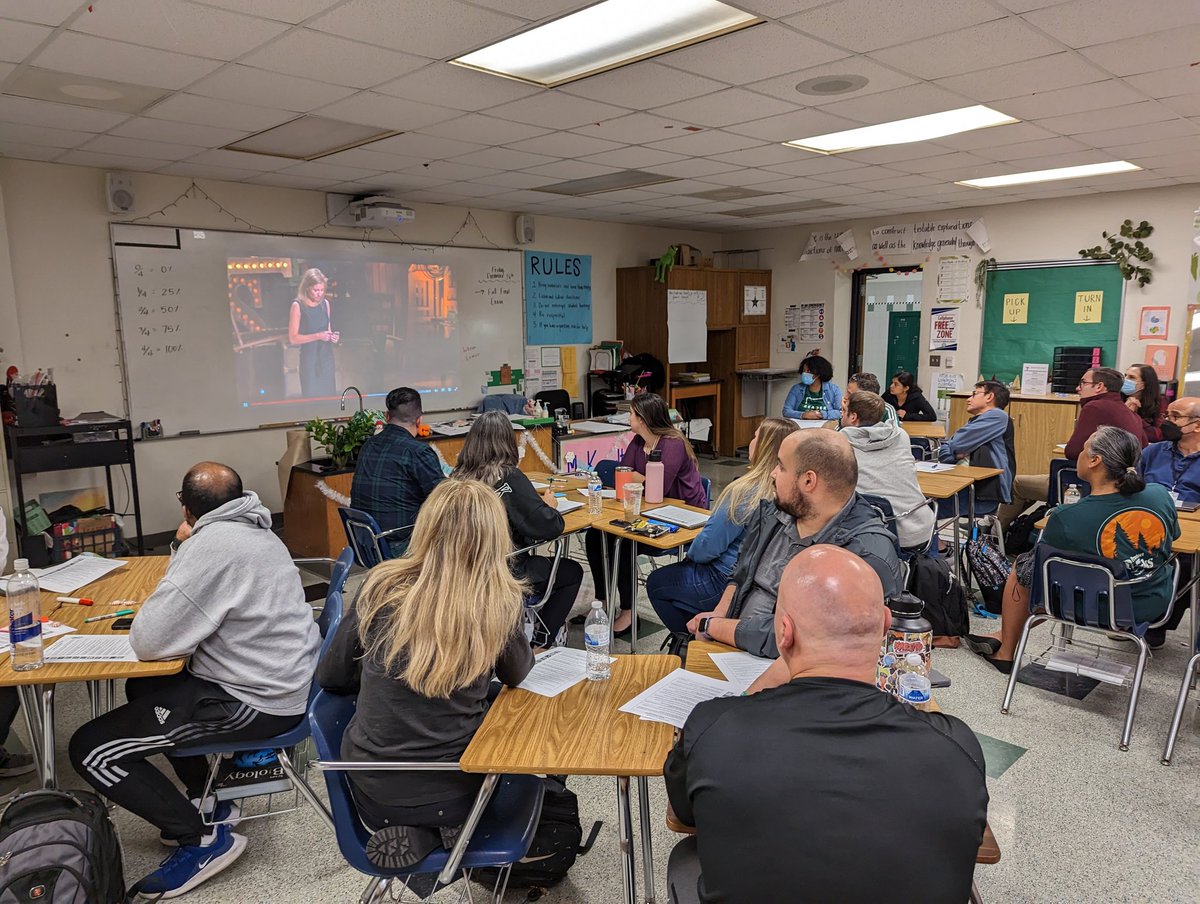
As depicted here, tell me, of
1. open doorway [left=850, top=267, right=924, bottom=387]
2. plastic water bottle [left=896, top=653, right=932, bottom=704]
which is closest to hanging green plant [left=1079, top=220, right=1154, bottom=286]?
open doorway [left=850, top=267, right=924, bottom=387]

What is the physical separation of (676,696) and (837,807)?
802 mm

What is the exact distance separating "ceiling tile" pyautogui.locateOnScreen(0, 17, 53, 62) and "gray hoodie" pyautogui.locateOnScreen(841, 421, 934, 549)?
3717 mm

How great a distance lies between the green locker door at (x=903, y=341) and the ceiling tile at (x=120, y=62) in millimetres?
7377

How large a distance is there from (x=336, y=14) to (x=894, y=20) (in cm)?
200

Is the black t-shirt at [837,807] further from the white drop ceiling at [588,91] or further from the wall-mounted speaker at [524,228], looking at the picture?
the wall-mounted speaker at [524,228]

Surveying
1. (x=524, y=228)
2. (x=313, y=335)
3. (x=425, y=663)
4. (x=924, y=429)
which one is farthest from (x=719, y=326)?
(x=425, y=663)

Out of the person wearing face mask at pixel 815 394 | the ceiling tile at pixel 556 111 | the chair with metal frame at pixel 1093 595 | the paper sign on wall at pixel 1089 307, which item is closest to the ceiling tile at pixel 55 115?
the ceiling tile at pixel 556 111

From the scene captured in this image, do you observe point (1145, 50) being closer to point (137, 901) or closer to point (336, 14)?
point (336, 14)

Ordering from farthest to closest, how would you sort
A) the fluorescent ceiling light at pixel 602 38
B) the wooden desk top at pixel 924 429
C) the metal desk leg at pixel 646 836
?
1. the wooden desk top at pixel 924 429
2. the fluorescent ceiling light at pixel 602 38
3. the metal desk leg at pixel 646 836

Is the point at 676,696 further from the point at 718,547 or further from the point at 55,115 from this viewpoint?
the point at 55,115

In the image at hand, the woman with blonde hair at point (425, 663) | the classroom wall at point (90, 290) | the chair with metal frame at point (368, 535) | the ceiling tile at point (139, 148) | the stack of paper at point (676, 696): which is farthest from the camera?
the classroom wall at point (90, 290)

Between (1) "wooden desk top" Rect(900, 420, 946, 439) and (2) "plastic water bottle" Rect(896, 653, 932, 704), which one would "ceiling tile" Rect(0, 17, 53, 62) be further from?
(1) "wooden desk top" Rect(900, 420, 946, 439)

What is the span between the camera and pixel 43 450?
4.86m

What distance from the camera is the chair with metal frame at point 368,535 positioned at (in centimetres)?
368
